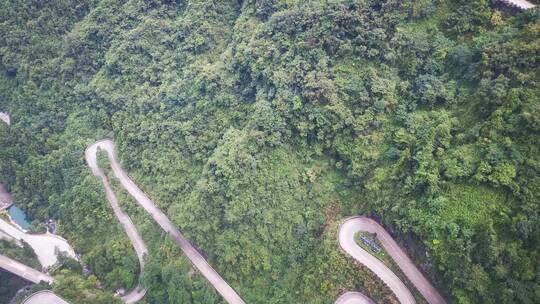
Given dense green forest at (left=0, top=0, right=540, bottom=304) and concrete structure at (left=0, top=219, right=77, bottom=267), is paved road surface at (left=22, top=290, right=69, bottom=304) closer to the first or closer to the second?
dense green forest at (left=0, top=0, right=540, bottom=304)

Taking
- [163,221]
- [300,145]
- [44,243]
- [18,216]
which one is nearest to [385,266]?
[300,145]

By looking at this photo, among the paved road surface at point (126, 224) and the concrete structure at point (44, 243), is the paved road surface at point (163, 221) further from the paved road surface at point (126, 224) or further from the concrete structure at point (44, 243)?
the concrete structure at point (44, 243)

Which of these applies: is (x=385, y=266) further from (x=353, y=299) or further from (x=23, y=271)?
(x=23, y=271)

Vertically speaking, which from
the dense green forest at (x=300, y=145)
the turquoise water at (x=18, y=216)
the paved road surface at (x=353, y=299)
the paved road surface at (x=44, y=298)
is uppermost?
the dense green forest at (x=300, y=145)

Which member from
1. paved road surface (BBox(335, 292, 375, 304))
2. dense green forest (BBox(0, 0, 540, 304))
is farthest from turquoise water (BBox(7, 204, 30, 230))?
paved road surface (BBox(335, 292, 375, 304))

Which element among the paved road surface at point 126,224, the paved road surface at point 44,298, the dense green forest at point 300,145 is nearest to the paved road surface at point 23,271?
the dense green forest at point 300,145
